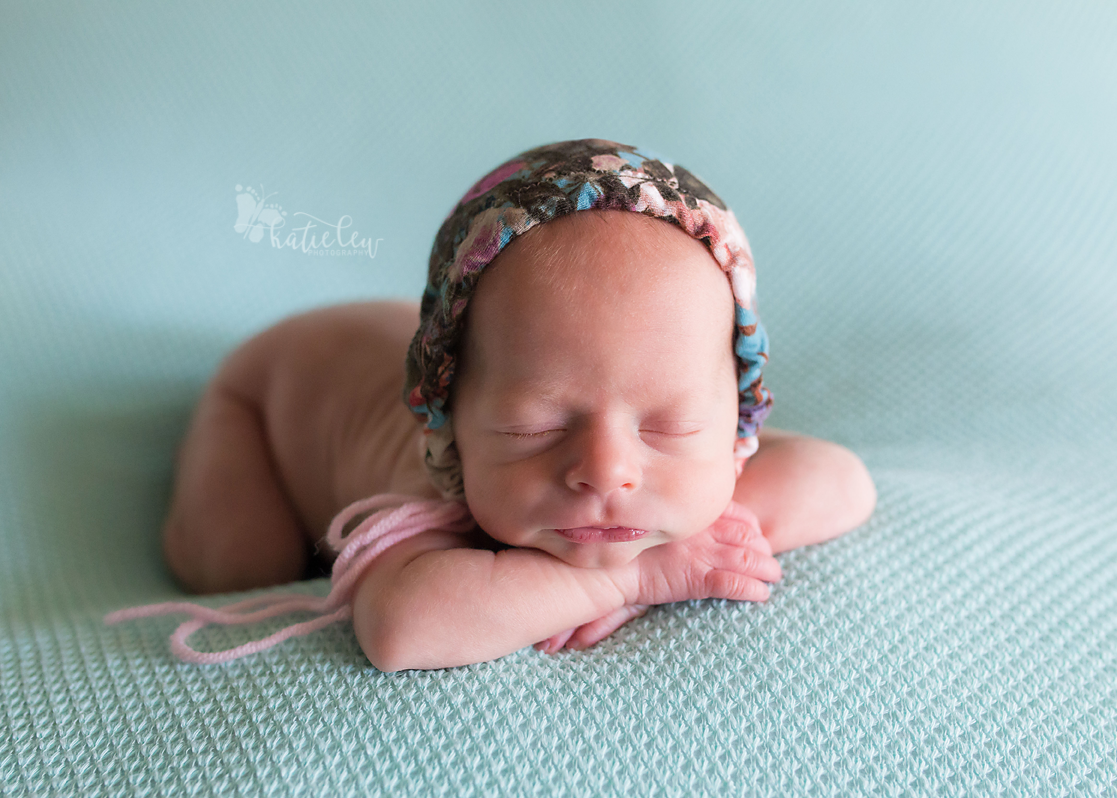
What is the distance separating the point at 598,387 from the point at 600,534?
0.49ft

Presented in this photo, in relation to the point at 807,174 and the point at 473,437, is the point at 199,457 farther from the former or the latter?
the point at 807,174

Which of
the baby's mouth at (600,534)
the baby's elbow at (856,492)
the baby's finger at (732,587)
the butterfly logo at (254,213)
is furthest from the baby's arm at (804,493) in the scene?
the butterfly logo at (254,213)

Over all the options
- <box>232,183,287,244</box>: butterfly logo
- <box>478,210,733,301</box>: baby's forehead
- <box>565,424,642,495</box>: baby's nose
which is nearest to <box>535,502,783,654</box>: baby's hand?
<box>565,424,642,495</box>: baby's nose

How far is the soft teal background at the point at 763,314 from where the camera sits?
702 mm

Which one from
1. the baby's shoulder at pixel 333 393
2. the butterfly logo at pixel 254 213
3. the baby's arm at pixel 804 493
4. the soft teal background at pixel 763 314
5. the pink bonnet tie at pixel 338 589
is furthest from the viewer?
the butterfly logo at pixel 254 213

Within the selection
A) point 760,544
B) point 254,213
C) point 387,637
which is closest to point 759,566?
point 760,544

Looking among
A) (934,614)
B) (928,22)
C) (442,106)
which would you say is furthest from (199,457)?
(928,22)

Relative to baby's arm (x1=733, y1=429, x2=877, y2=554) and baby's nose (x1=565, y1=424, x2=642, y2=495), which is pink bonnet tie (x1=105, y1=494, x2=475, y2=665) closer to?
baby's nose (x1=565, y1=424, x2=642, y2=495)

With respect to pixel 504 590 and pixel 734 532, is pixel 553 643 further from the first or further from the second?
pixel 734 532

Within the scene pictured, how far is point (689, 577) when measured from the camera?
2.81ft

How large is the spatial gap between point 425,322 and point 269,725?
0.42 metres

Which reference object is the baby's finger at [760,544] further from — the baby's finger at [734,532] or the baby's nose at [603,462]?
the baby's nose at [603,462]

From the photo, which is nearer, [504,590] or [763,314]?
[504,590]

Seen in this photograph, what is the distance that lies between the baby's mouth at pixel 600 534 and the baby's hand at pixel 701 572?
8 centimetres
